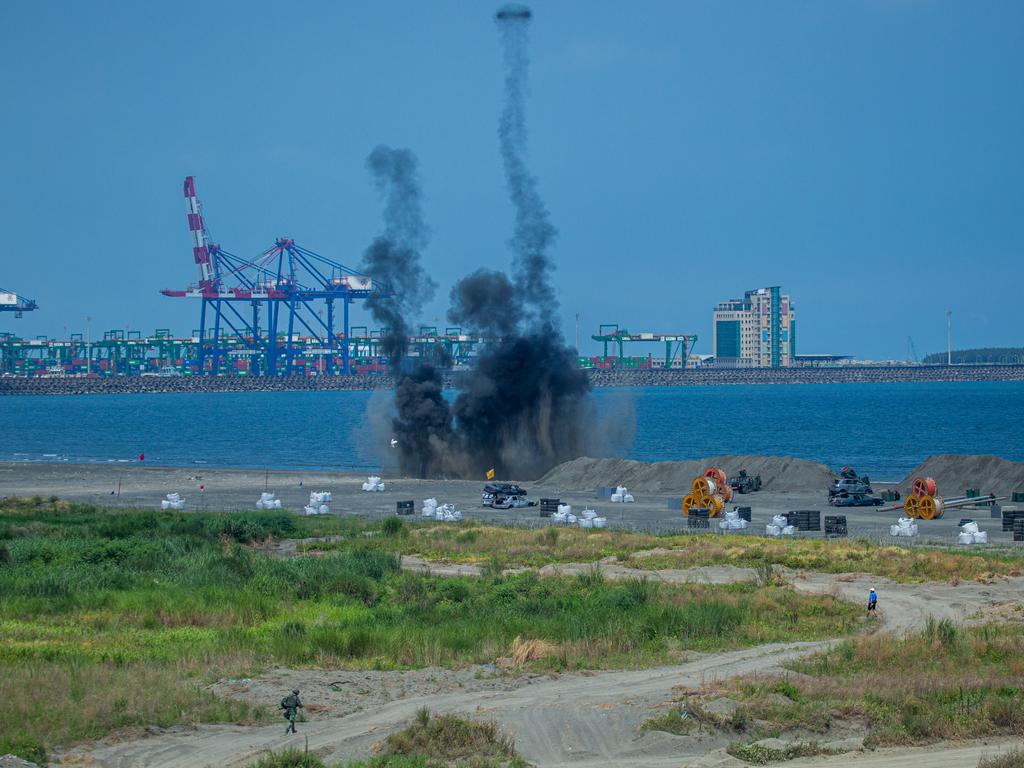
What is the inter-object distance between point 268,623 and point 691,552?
52.9ft

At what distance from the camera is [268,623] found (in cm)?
2822

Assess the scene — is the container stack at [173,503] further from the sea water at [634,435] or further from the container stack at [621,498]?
the sea water at [634,435]

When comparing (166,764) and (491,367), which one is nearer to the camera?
(166,764)

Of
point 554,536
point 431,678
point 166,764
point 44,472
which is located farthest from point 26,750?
point 44,472

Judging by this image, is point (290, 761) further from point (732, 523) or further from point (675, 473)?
point (675, 473)

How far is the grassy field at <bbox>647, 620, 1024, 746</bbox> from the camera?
62.5ft

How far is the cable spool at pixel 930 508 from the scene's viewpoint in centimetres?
5200

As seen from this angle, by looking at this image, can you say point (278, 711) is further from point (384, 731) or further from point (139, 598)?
point (139, 598)

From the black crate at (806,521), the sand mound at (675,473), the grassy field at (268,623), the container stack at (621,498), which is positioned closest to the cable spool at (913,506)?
the black crate at (806,521)

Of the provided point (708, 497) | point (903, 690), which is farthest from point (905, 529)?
point (903, 690)

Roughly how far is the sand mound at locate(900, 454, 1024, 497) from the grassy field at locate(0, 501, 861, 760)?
113 ft

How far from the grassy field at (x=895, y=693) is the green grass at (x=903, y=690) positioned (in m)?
0.02

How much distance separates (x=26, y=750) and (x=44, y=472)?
74.2 metres

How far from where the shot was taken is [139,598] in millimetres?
30031
